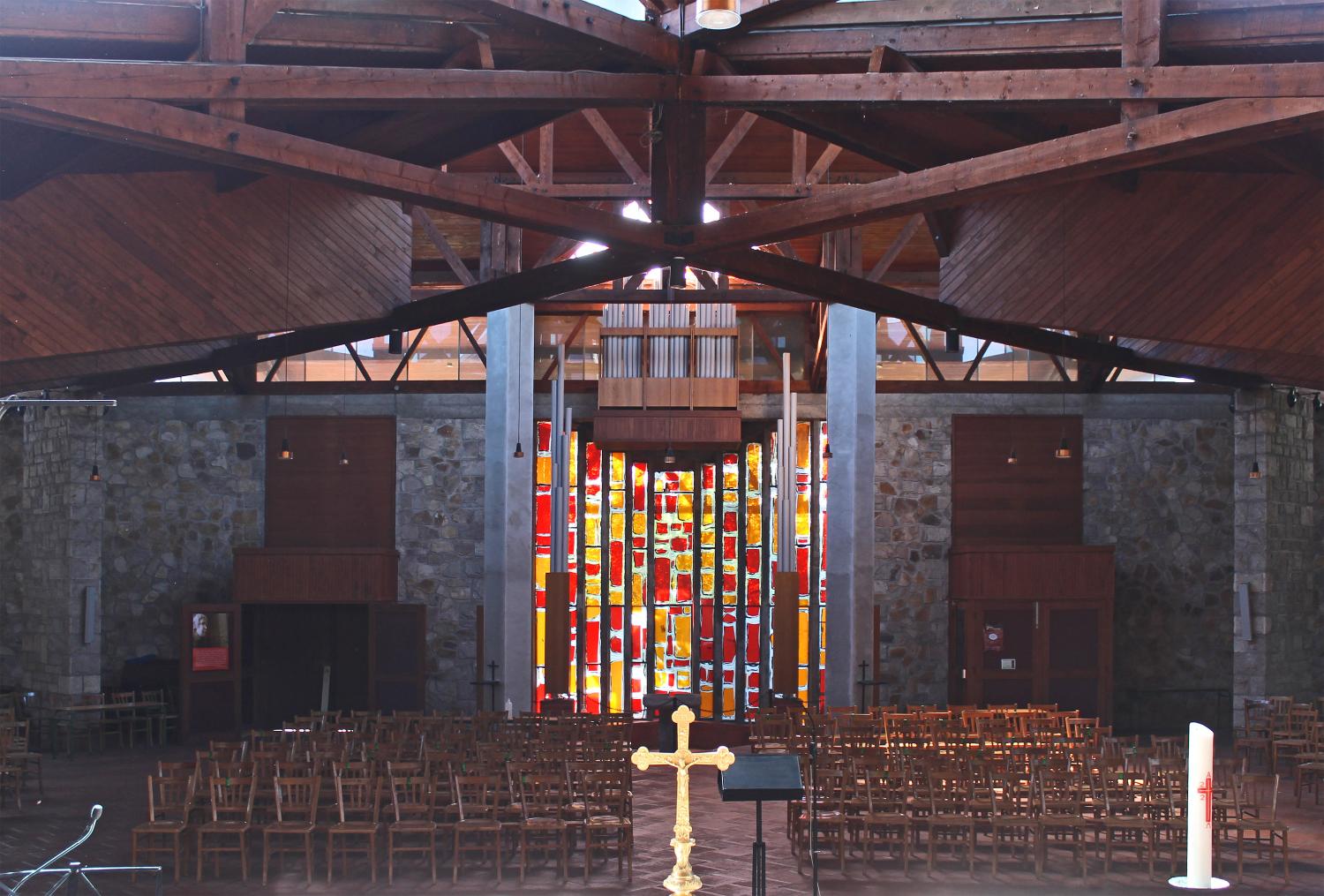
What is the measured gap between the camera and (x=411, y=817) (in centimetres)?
1241

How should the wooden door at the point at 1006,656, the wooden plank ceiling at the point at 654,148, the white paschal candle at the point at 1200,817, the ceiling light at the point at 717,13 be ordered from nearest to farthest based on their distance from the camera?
the white paschal candle at the point at 1200,817 < the ceiling light at the point at 717,13 < the wooden plank ceiling at the point at 654,148 < the wooden door at the point at 1006,656

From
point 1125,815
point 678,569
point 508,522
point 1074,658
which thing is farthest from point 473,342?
point 1125,815

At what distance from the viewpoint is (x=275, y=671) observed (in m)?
20.4

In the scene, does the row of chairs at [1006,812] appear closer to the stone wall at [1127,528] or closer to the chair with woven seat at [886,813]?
the chair with woven seat at [886,813]

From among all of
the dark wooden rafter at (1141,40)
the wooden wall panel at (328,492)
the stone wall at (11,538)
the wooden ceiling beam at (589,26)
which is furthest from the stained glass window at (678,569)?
the dark wooden rafter at (1141,40)

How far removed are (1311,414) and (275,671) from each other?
46.2 ft

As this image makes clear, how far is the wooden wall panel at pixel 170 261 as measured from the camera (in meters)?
11.0

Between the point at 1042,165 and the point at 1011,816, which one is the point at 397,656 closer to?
the point at 1011,816

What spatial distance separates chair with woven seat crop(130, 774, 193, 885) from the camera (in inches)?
412

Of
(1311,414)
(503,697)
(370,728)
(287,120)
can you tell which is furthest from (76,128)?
(1311,414)

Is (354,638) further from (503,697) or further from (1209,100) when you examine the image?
(1209,100)

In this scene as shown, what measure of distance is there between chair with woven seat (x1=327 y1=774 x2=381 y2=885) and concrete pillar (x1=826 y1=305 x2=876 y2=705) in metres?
7.88

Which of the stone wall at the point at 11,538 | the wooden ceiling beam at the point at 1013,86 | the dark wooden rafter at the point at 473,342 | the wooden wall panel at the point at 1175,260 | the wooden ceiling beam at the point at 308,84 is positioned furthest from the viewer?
the dark wooden rafter at the point at 473,342

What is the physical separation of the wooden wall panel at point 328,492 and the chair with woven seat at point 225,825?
345 inches
